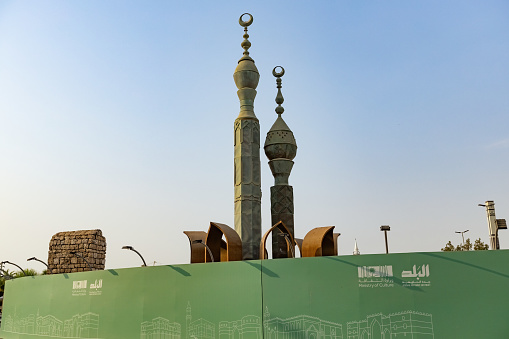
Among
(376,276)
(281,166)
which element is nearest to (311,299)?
(376,276)

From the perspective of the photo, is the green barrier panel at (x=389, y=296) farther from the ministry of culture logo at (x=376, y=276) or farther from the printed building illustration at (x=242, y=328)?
the printed building illustration at (x=242, y=328)

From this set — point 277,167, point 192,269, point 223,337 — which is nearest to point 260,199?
point 277,167

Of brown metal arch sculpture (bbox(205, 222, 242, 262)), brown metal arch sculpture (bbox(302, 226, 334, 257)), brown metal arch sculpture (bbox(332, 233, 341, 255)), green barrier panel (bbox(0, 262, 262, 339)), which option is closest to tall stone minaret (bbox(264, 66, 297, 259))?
brown metal arch sculpture (bbox(332, 233, 341, 255))

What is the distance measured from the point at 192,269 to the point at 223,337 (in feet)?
11.0

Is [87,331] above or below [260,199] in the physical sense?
below

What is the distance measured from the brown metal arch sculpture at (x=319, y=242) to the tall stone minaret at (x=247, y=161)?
543 centimetres

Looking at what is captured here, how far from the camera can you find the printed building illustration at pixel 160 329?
877 inches

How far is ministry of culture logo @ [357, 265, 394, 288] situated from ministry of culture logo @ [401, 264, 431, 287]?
0.51m

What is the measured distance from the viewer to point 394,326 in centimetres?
1806

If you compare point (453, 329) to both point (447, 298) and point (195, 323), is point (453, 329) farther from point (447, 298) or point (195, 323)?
point (195, 323)

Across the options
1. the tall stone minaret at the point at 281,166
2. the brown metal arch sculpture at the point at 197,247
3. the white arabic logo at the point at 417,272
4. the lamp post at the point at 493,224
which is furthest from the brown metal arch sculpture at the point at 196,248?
the lamp post at the point at 493,224

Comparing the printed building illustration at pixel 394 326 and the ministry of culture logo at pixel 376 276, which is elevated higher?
the ministry of culture logo at pixel 376 276

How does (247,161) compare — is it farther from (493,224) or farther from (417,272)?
(493,224)

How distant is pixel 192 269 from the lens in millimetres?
22391
